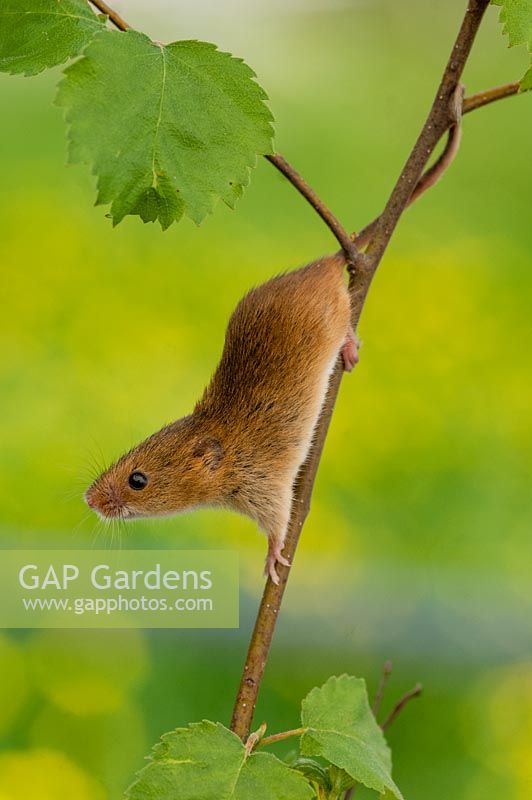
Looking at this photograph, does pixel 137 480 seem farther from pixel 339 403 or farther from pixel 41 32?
pixel 339 403

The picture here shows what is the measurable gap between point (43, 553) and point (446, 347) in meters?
0.62

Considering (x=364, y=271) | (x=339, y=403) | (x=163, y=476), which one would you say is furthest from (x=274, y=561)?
(x=339, y=403)

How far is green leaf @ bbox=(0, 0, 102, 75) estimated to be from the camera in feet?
1.73

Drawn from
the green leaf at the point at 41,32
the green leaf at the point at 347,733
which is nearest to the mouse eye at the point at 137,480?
the green leaf at the point at 347,733

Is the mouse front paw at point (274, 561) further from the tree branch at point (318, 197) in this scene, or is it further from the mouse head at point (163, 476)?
the tree branch at point (318, 197)

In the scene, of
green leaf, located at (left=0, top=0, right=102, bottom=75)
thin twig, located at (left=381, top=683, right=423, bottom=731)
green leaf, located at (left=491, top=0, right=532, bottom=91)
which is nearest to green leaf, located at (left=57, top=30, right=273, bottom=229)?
green leaf, located at (left=0, top=0, right=102, bottom=75)

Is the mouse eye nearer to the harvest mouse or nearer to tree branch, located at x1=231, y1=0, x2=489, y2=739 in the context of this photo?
the harvest mouse

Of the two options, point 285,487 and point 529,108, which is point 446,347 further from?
point 285,487

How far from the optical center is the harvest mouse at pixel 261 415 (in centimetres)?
82

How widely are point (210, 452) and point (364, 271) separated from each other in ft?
0.73

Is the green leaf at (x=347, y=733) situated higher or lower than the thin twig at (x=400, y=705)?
higher

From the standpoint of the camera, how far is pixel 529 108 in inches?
52.0

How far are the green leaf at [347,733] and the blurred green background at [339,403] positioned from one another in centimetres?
43

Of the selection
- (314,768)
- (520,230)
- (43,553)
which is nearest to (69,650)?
(43,553)
